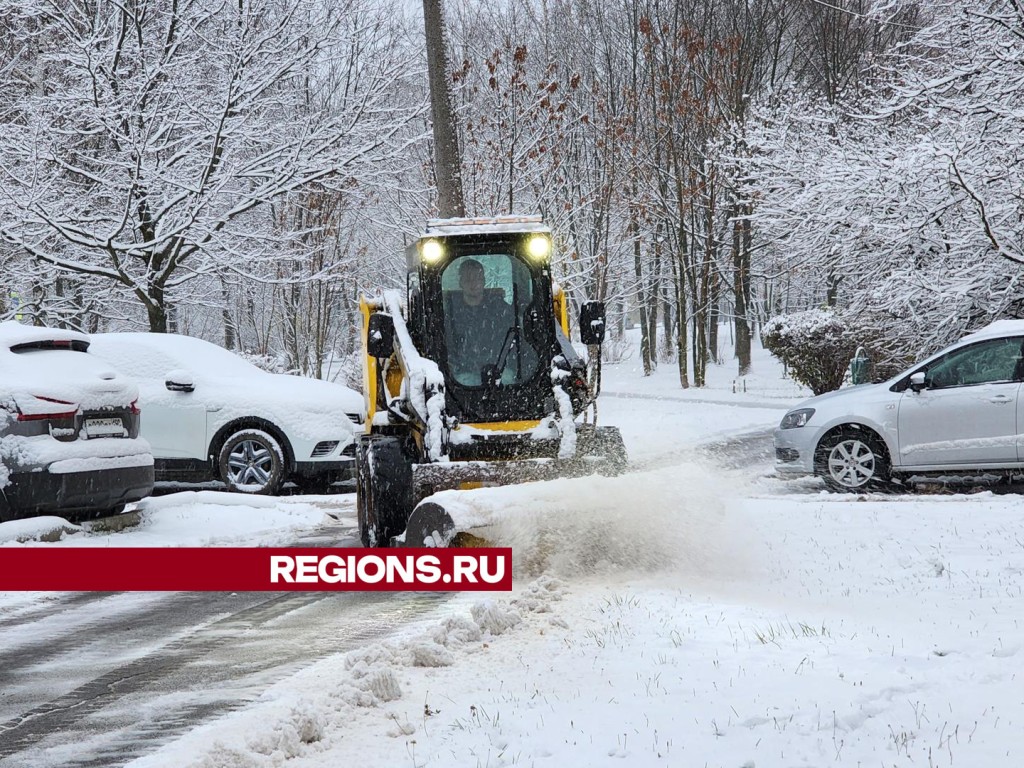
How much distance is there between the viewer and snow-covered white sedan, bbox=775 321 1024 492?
10953 millimetres

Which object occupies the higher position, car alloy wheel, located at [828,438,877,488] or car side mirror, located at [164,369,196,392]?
car side mirror, located at [164,369,196,392]

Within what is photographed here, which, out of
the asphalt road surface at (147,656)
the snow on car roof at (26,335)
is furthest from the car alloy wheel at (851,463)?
the snow on car roof at (26,335)

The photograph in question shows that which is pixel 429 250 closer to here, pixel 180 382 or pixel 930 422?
pixel 180 382

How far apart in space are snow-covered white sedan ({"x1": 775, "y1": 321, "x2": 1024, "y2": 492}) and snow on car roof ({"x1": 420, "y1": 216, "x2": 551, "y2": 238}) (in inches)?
172

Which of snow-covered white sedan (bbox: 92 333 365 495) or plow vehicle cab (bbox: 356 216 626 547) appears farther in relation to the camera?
snow-covered white sedan (bbox: 92 333 365 495)

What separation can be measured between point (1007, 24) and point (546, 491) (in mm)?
12236

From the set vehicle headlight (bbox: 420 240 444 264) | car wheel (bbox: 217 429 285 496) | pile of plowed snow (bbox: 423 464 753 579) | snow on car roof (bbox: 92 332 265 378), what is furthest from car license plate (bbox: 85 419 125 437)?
pile of plowed snow (bbox: 423 464 753 579)

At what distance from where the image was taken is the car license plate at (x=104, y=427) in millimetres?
9148

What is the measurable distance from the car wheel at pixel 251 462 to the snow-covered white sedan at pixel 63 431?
8.52ft

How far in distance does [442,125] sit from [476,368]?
7.46 meters

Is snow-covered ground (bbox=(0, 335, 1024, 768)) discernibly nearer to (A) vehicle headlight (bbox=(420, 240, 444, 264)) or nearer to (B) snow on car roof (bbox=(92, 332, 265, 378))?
(A) vehicle headlight (bbox=(420, 240, 444, 264))

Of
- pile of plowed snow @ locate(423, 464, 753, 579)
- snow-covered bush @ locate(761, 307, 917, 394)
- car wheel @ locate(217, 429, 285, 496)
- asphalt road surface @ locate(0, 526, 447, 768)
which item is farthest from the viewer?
snow-covered bush @ locate(761, 307, 917, 394)
